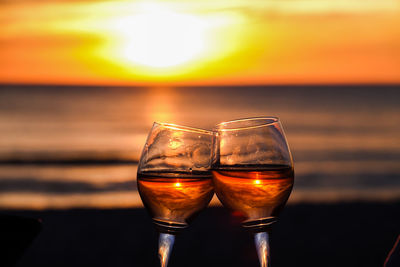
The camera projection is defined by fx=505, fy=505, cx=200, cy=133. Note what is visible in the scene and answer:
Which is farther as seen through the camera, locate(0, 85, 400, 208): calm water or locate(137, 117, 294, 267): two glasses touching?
locate(0, 85, 400, 208): calm water

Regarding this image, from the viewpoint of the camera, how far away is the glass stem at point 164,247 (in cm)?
125

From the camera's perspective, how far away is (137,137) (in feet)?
65.2

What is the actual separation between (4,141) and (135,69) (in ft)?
88.5

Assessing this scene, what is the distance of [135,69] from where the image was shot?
44969 mm

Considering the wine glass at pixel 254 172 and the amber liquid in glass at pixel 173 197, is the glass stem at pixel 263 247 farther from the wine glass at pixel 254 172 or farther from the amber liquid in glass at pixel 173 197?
the amber liquid in glass at pixel 173 197

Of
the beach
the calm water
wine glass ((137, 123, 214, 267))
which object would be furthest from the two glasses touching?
the calm water

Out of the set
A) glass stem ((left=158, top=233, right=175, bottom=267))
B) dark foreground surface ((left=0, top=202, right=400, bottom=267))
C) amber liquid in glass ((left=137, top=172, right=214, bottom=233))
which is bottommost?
dark foreground surface ((left=0, top=202, right=400, bottom=267))

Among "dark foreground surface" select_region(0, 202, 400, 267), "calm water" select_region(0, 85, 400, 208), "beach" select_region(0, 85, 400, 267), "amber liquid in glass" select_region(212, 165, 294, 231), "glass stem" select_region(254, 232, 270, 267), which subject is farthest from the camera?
"calm water" select_region(0, 85, 400, 208)

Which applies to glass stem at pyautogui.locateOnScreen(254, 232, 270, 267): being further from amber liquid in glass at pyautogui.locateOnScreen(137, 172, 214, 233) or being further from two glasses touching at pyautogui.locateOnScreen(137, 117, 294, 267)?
amber liquid in glass at pyautogui.locateOnScreen(137, 172, 214, 233)

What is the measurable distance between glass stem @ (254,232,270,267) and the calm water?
855 centimetres

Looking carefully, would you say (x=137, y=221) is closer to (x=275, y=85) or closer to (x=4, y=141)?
(x=4, y=141)

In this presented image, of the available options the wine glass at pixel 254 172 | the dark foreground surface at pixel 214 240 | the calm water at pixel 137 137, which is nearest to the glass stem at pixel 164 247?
the wine glass at pixel 254 172

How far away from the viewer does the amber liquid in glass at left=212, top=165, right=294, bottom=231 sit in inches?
53.7

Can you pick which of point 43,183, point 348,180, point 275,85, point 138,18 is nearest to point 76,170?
point 43,183
